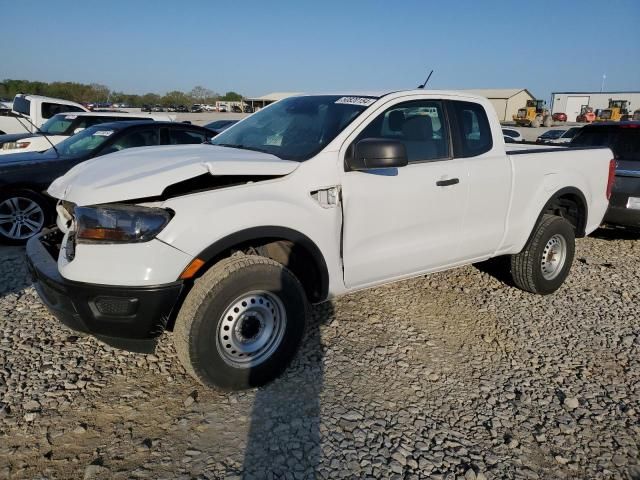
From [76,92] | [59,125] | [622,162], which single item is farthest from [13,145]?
[76,92]

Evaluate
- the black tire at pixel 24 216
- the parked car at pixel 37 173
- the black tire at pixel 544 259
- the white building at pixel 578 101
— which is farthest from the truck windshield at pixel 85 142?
the white building at pixel 578 101

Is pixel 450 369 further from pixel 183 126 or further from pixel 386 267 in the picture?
pixel 183 126

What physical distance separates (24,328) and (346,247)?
8.47 ft

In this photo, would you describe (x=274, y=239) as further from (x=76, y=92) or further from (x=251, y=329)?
(x=76, y=92)

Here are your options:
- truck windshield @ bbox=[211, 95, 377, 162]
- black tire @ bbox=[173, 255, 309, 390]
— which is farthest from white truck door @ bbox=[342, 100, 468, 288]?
black tire @ bbox=[173, 255, 309, 390]

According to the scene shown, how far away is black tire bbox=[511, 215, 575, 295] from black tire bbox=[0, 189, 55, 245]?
18.1 feet

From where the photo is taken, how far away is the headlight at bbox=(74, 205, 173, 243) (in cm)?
250

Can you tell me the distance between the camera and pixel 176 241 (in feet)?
8.32

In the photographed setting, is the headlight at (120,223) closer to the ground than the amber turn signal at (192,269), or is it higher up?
higher up

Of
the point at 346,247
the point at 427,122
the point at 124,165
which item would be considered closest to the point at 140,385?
the point at 124,165

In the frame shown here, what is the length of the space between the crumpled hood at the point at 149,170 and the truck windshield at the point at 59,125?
21.1 ft

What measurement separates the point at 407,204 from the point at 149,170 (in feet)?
5.72

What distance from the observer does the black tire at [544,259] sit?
14.9 feet

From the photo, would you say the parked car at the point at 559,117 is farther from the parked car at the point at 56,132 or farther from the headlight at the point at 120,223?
the headlight at the point at 120,223
